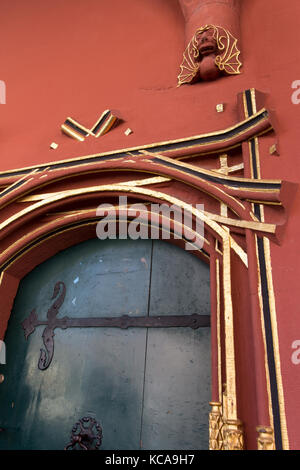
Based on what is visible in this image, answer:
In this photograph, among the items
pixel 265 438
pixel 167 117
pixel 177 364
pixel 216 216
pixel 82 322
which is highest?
pixel 167 117

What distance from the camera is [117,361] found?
1501mm

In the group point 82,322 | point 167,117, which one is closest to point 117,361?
point 82,322

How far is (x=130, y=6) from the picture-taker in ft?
7.30

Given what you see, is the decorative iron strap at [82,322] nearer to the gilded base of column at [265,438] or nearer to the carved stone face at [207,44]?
the gilded base of column at [265,438]

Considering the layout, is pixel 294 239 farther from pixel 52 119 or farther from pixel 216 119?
pixel 52 119

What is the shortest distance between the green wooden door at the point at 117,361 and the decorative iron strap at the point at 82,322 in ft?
0.08

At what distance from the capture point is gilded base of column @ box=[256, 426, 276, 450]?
91 cm

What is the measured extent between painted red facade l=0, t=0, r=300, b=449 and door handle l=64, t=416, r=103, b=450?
592 millimetres

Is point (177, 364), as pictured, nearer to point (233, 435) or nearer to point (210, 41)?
point (233, 435)

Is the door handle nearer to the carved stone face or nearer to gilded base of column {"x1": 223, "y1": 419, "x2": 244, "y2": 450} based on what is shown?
gilded base of column {"x1": 223, "y1": 419, "x2": 244, "y2": 450}

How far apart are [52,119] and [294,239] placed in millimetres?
1580

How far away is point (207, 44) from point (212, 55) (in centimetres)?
6

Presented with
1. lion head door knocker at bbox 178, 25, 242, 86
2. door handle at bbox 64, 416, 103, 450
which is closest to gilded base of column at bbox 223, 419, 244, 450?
door handle at bbox 64, 416, 103, 450
